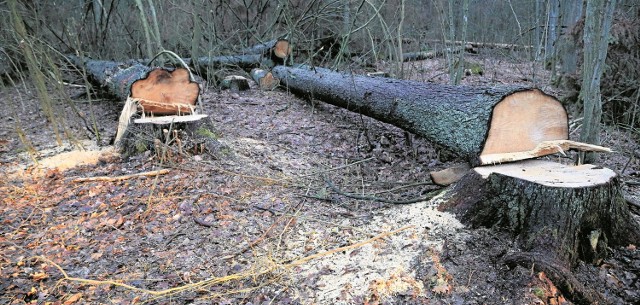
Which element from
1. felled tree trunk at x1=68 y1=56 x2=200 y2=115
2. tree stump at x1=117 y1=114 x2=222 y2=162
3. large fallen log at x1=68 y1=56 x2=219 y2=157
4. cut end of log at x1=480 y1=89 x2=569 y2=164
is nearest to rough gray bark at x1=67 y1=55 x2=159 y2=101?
large fallen log at x1=68 y1=56 x2=219 y2=157

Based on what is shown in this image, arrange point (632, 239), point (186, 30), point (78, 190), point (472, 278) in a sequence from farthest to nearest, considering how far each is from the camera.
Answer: point (186, 30), point (78, 190), point (632, 239), point (472, 278)

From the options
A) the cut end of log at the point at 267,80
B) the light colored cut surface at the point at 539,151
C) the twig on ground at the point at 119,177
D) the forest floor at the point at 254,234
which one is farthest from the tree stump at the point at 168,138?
the cut end of log at the point at 267,80

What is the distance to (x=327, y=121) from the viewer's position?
20.6ft

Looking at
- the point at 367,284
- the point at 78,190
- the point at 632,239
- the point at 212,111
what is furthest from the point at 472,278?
the point at 212,111

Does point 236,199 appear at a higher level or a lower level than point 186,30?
lower

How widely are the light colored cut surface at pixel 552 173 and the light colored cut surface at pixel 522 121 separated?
172 mm

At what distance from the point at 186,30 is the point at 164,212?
26.9 feet

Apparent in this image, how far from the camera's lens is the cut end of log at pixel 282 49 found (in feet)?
28.4

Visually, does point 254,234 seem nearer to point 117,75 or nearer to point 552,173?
point 552,173

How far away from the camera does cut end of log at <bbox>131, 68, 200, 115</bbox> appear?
4855mm

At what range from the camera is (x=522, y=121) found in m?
3.25

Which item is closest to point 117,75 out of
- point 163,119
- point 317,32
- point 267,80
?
point 163,119

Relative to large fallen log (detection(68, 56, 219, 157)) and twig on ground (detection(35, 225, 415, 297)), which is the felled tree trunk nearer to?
large fallen log (detection(68, 56, 219, 157))

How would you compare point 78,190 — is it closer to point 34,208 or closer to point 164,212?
point 34,208
